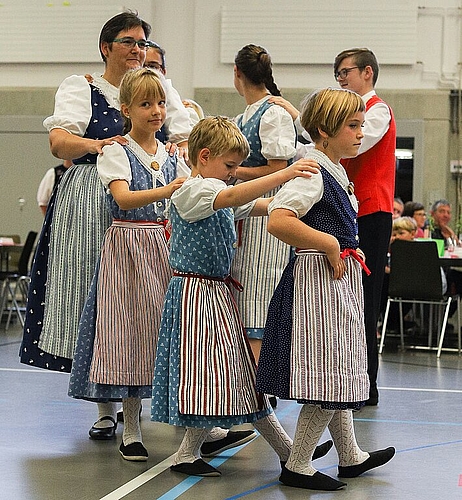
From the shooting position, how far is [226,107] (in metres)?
10.5

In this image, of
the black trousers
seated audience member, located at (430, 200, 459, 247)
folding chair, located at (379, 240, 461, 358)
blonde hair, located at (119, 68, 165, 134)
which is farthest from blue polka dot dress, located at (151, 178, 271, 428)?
seated audience member, located at (430, 200, 459, 247)

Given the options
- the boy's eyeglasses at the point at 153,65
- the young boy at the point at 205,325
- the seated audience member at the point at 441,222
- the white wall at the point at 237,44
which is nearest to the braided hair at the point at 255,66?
the boy's eyeglasses at the point at 153,65

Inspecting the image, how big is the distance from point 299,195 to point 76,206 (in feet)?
3.29

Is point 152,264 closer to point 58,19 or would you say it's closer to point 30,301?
point 30,301

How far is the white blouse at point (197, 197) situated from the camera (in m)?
2.81

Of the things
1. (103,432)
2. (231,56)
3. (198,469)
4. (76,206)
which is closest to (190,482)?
(198,469)

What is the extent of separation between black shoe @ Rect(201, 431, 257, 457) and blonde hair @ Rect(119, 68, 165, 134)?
1.10 metres

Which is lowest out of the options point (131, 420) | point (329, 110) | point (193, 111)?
point (131, 420)

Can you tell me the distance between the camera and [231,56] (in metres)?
10.5

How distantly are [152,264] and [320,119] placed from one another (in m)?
0.75

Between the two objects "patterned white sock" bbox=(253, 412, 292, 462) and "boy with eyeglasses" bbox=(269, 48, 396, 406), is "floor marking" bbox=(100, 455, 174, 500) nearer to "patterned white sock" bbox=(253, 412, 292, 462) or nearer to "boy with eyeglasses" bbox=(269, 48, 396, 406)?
"patterned white sock" bbox=(253, 412, 292, 462)

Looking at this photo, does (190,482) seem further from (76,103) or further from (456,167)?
(456,167)

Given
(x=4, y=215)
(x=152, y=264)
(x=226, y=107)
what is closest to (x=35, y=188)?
(x=4, y=215)

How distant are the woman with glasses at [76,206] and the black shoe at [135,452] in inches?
13.8
